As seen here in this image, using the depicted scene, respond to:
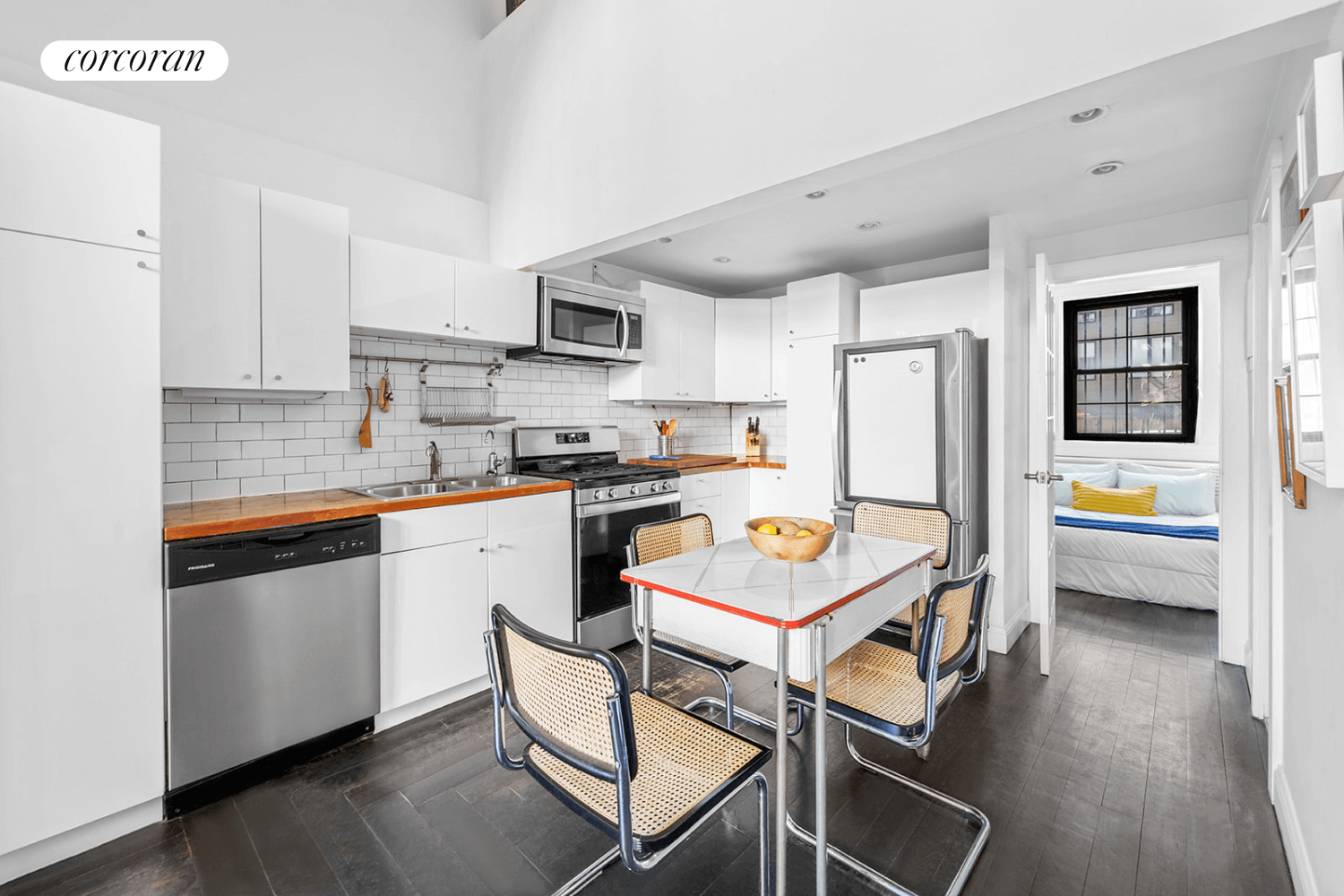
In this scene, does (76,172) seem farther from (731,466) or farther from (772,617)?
(731,466)

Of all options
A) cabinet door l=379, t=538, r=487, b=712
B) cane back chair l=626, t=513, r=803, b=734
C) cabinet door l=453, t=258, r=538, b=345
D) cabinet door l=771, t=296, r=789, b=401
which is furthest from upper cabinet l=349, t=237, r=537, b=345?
cabinet door l=771, t=296, r=789, b=401

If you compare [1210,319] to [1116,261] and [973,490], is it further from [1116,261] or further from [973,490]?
[973,490]

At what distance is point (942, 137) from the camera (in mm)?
1834

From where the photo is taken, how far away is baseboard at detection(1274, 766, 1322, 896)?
148 centimetres

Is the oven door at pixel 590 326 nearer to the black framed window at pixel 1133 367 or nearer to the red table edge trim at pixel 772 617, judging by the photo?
the red table edge trim at pixel 772 617

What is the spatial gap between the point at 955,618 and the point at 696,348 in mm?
3065

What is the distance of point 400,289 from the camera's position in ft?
8.87

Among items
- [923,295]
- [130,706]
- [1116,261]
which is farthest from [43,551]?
[1116,261]

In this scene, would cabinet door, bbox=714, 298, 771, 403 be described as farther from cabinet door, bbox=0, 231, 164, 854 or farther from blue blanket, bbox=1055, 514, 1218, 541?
cabinet door, bbox=0, 231, 164, 854

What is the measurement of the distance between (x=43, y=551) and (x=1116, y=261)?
469 cm

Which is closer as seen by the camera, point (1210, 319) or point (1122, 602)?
point (1122, 602)

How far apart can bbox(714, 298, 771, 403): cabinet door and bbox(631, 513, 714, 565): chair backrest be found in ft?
7.09

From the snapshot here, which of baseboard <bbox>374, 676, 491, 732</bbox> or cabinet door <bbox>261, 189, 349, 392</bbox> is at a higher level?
cabinet door <bbox>261, 189, 349, 392</bbox>

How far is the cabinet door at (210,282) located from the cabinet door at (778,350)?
127 inches
